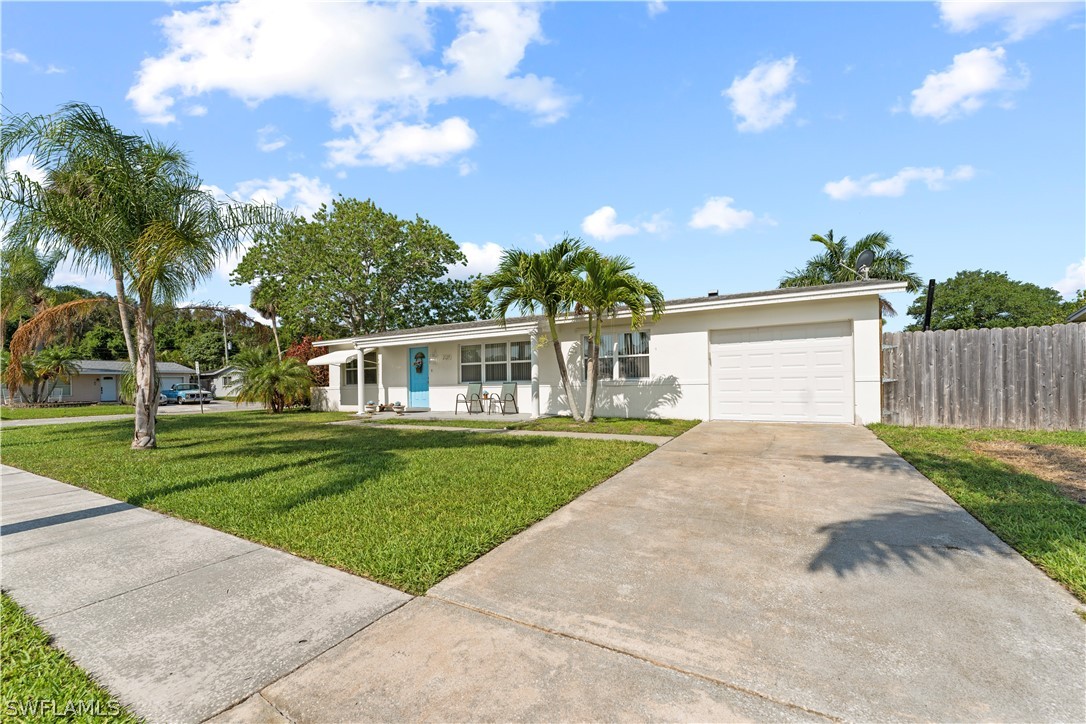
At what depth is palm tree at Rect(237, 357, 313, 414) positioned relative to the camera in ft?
59.2

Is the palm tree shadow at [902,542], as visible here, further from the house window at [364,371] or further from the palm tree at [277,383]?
the palm tree at [277,383]

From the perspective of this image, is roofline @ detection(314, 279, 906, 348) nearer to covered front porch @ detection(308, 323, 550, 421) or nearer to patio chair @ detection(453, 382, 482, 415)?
covered front porch @ detection(308, 323, 550, 421)

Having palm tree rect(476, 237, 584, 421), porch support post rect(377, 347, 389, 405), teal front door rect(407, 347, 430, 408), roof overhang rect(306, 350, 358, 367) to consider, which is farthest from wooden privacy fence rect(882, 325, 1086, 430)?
roof overhang rect(306, 350, 358, 367)

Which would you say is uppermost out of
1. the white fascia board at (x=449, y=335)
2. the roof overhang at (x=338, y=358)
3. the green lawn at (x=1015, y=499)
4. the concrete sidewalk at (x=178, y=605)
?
the white fascia board at (x=449, y=335)

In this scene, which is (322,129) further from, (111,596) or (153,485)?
(111,596)

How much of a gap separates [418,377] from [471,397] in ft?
8.66

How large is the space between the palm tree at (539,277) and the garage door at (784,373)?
3.98m

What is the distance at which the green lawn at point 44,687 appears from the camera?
1.98m

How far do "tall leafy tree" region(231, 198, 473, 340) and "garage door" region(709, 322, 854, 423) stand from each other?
55.4 feet

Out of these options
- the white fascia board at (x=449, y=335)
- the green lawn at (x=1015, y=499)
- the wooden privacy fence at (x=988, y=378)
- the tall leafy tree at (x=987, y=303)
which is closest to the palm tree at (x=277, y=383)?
the white fascia board at (x=449, y=335)

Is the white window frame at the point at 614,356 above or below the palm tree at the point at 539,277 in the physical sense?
below

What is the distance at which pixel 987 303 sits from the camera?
3919cm

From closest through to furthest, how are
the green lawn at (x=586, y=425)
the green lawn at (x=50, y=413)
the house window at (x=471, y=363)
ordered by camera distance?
the green lawn at (x=586, y=425)
the house window at (x=471, y=363)
the green lawn at (x=50, y=413)

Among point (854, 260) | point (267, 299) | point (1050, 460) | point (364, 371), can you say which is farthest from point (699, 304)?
point (267, 299)
